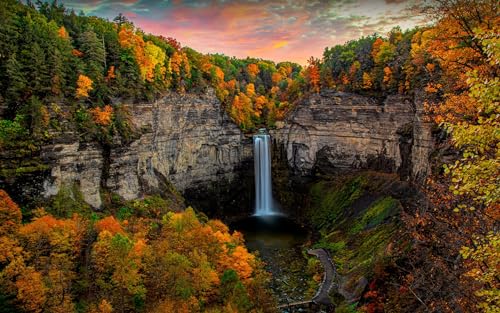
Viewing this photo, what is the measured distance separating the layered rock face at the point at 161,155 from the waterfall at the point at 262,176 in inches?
72.2

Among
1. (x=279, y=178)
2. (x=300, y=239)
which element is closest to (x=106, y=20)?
(x=279, y=178)

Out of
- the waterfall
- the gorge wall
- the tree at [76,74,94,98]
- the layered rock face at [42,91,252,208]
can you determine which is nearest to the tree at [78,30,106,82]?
the tree at [76,74,94,98]

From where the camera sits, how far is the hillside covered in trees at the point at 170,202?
12.3 metres

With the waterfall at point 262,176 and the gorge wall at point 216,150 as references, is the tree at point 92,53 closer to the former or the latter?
the gorge wall at point 216,150

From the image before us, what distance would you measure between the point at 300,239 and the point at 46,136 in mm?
32885

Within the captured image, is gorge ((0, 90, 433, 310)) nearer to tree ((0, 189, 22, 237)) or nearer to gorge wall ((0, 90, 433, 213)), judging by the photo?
gorge wall ((0, 90, 433, 213))

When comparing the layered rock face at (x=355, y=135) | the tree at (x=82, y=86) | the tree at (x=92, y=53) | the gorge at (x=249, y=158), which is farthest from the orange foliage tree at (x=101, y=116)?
the layered rock face at (x=355, y=135)

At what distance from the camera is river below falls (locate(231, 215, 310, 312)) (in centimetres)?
3873

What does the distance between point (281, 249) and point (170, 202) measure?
14426mm

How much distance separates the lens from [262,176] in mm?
67062

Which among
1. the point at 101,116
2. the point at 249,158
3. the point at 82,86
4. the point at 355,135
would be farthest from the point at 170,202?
the point at 355,135

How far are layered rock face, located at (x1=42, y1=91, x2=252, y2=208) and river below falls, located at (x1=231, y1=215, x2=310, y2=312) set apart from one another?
32.9 feet

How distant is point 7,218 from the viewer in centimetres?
2811

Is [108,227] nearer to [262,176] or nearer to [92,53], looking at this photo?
[92,53]
